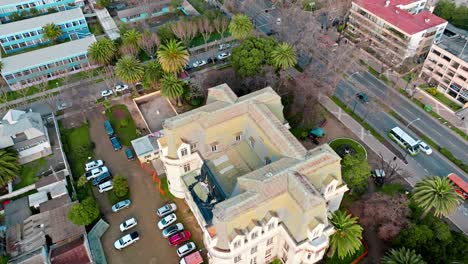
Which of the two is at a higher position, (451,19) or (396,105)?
(451,19)

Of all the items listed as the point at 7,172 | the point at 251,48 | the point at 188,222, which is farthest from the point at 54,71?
the point at 188,222

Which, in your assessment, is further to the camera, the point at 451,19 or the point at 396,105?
the point at 451,19

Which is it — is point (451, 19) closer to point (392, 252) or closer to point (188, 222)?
point (392, 252)

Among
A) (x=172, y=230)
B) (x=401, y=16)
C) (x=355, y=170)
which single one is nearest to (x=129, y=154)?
(x=172, y=230)

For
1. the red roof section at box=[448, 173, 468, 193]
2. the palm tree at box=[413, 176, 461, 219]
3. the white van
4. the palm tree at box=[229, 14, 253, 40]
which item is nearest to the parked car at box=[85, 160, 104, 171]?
the white van

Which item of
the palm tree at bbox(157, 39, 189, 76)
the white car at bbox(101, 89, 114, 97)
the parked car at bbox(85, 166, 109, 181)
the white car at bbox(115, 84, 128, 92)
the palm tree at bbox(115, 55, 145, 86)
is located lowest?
the parked car at bbox(85, 166, 109, 181)

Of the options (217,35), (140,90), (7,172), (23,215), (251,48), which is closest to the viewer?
(23,215)

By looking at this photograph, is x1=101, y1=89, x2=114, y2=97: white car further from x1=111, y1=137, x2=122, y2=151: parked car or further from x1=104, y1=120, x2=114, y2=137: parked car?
x1=111, y1=137, x2=122, y2=151: parked car
